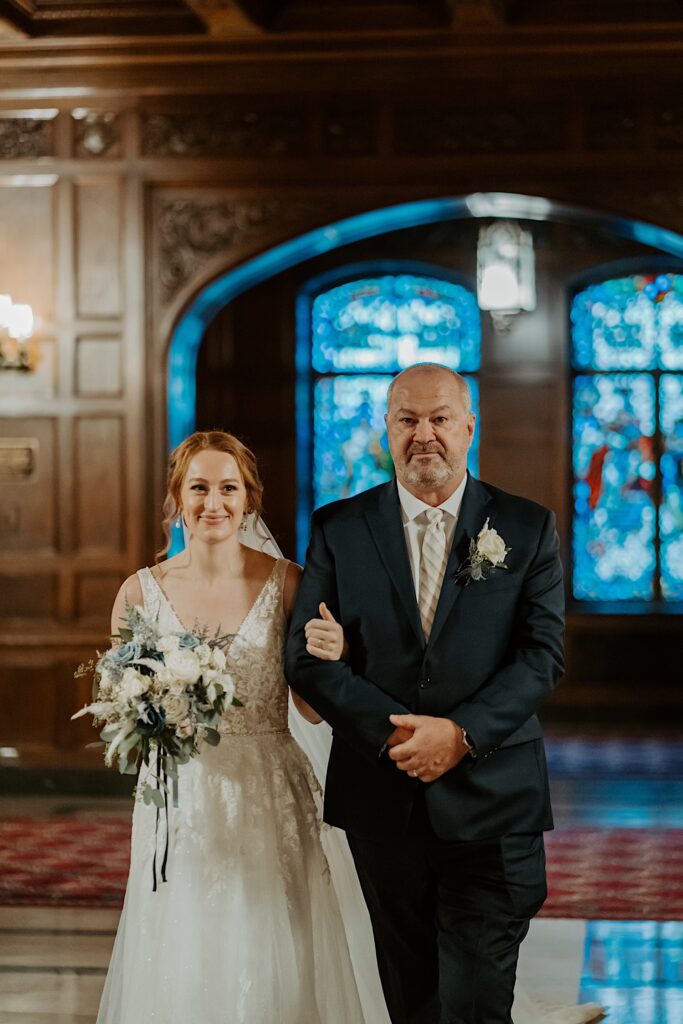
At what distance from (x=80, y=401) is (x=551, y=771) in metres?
3.76

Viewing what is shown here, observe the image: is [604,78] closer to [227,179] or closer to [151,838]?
[227,179]

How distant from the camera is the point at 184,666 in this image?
302 cm

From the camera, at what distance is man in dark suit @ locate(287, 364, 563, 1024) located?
2.85 metres

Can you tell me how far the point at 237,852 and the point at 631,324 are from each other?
845 cm

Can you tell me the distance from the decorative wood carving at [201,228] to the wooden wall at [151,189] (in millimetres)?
12

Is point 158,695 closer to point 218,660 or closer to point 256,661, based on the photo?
point 218,660

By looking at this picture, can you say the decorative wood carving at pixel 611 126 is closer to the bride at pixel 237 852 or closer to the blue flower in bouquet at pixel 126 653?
the bride at pixel 237 852

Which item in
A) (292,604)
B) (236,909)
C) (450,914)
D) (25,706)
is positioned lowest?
(25,706)

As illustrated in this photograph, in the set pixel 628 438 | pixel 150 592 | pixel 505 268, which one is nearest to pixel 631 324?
pixel 628 438

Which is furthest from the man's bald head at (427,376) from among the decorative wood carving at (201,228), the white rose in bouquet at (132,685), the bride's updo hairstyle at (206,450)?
the decorative wood carving at (201,228)

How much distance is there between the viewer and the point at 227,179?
789 centimetres

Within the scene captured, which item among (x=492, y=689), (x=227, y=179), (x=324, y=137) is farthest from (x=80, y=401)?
(x=492, y=689)

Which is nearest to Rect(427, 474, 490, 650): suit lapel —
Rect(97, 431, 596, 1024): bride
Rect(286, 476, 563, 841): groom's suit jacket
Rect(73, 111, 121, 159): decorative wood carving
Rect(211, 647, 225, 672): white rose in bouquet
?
Rect(286, 476, 563, 841): groom's suit jacket

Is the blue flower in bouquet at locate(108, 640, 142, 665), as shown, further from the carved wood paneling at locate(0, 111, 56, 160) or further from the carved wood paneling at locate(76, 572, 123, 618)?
the carved wood paneling at locate(0, 111, 56, 160)
